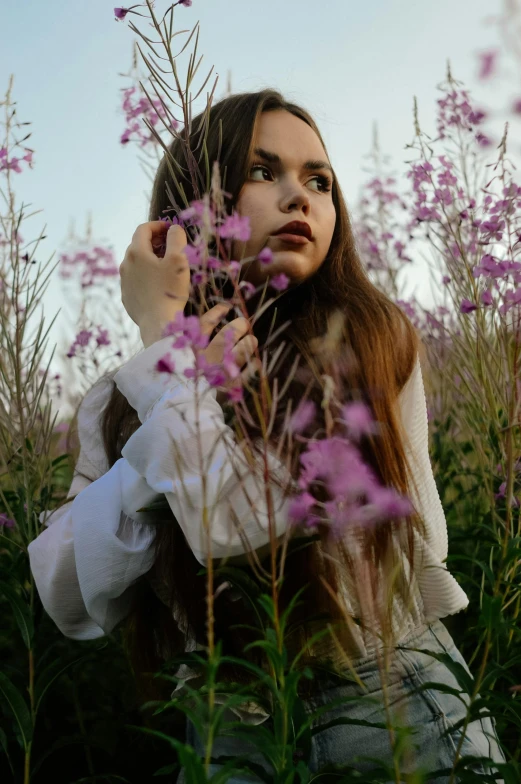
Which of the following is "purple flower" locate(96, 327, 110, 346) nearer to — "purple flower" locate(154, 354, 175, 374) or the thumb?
the thumb

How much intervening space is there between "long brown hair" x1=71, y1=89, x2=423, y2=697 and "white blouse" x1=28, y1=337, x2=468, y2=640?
0.07m

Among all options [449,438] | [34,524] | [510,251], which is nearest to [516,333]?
[510,251]

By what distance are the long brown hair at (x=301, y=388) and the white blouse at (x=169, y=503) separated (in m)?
0.07

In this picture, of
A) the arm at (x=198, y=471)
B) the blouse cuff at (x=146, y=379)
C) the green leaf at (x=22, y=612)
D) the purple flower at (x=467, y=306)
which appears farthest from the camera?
the purple flower at (x=467, y=306)

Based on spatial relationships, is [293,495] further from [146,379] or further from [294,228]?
[294,228]

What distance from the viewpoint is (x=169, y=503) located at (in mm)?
1154

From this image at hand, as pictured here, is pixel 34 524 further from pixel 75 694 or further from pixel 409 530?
pixel 409 530

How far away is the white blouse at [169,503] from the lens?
3.62 ft

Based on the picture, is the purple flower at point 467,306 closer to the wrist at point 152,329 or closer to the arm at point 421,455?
the arm at point 421,455

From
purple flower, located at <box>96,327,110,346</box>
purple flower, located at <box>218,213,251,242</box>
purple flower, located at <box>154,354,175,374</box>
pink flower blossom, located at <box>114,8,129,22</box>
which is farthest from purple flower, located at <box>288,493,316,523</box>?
purple flower, located at <box>96,327,110,346</box>

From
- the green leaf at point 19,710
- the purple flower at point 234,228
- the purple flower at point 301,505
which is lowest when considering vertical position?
the green leaf at point 19,710

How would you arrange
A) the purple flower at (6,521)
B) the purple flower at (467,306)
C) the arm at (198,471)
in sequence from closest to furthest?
the arm at (198,471), the purple flower at (467,306), the purple flower at (6,521)

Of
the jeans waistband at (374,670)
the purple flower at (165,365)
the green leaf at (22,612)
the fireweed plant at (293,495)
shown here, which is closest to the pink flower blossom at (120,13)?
the fireweed plant at (293,495)

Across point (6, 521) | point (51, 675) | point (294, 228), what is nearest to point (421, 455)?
point (294, 228)
